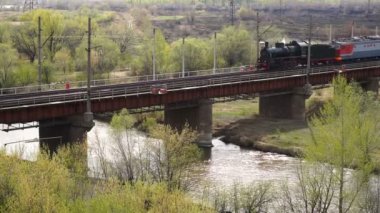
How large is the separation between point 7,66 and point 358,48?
44993 mm

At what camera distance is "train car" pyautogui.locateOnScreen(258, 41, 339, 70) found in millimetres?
84500

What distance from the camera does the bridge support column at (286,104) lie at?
265ft

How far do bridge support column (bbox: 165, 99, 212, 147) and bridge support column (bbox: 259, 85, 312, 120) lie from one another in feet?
35.3

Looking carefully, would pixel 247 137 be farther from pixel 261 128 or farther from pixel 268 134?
pixel 261 128

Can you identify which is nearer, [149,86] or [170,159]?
[170,159]

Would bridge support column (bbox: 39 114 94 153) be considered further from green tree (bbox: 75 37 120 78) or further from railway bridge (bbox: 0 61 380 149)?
green tree (bbox: 75 37 120 78)

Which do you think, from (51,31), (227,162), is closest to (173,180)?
(227,162)

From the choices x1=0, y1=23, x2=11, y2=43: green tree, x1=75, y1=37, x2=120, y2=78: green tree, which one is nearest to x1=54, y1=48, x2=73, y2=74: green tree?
x1=75, y1=37, x2=120, y2=78: green tree

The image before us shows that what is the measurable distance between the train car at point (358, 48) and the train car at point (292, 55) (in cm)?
136

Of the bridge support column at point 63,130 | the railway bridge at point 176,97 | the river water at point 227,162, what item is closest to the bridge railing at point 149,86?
the railway bridge at point 176,97

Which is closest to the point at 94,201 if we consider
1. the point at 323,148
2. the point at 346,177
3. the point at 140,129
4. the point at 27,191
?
the point at 27,191

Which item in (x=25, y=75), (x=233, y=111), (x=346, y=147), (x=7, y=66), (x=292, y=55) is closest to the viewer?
(x=346, y=147)

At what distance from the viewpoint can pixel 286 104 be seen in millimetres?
82188

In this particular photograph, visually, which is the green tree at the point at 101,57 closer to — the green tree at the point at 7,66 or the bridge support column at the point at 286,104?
the green tree at the point at 7,66
